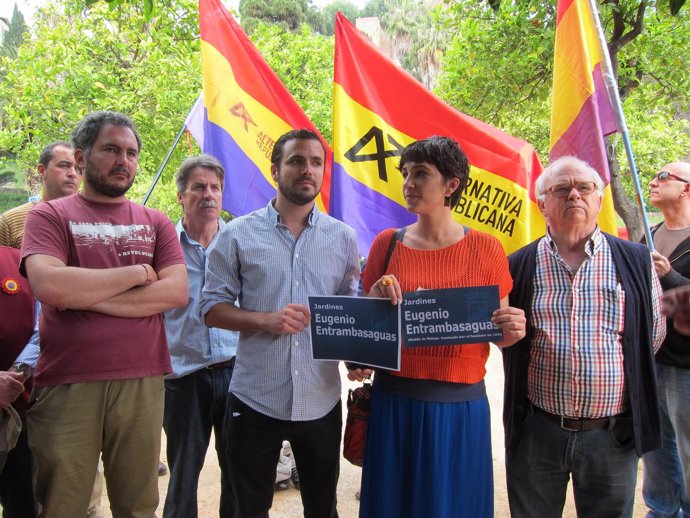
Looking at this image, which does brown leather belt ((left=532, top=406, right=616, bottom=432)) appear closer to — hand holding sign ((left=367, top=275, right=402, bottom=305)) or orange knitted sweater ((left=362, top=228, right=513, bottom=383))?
orange knitted sweater ((left=362, top=228, right=513, bottom=383))

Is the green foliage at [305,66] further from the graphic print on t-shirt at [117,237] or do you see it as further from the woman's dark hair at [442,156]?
the woman's dark hair at [442,156]

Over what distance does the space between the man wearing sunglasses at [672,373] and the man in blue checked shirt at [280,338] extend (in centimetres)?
186

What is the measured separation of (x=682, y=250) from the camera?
333cm

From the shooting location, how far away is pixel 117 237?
8.39ft

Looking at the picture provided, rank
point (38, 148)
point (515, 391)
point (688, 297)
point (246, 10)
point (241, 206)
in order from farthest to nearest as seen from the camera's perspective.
→ 1. point (246, 10)
2. point (38, 148)
3. point (241, 206)
4. point (515, 391)
5. point (688, 297)

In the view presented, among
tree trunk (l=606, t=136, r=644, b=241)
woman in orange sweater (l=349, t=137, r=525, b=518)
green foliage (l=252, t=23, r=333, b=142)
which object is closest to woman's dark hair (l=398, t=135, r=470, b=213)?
woman in orange sweater (l=349, t=137, r=525, b=518)

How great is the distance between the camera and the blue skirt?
234cm

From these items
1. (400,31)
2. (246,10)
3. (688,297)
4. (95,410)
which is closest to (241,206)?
(95,410)

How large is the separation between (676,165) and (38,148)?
9452 millimetres

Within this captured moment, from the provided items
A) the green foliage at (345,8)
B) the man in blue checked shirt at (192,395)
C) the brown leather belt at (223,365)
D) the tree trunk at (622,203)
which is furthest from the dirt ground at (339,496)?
the green foliage at (345,8)

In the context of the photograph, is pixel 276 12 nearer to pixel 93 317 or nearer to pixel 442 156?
pixel 442 156

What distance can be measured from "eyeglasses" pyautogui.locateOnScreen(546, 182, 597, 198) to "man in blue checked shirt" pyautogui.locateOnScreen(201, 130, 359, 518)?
1060 mm

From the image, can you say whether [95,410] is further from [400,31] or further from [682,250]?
[400,31]

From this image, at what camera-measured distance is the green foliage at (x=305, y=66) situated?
11812 mm
